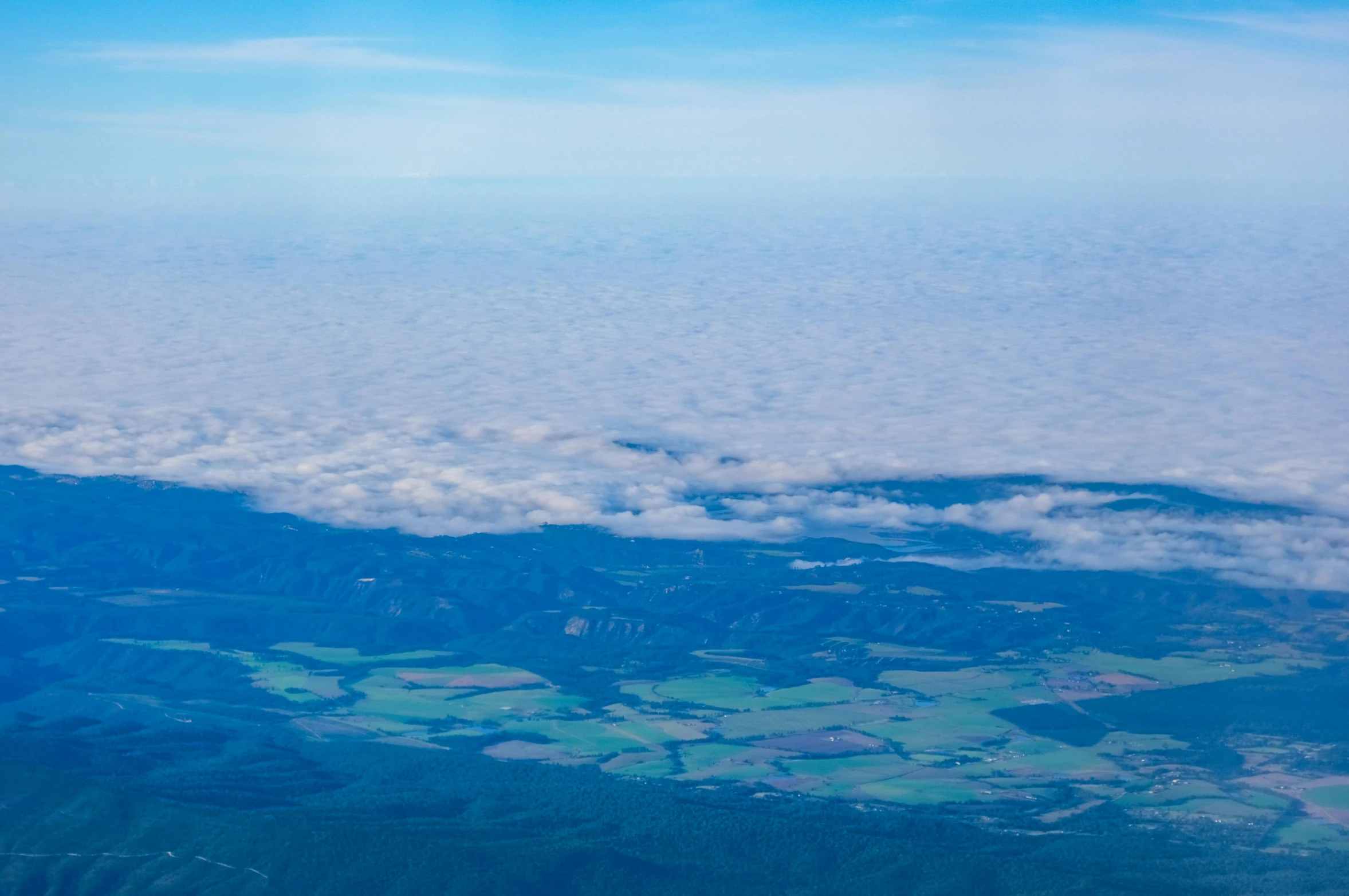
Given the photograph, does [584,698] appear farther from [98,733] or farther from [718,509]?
[718,509]

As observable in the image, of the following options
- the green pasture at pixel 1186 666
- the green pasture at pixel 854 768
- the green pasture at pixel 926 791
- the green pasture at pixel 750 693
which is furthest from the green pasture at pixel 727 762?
the green pasture at pixel 1186 666

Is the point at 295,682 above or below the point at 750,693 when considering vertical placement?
below

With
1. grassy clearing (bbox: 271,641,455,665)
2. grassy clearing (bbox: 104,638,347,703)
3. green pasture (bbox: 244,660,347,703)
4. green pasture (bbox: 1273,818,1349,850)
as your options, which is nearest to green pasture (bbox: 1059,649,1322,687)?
green pasture (bbox: 1273,818,1349,850)

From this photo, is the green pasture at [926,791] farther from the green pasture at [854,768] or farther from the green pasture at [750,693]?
the green pasture at [750,693]

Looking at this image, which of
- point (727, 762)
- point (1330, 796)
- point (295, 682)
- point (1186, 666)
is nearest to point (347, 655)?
point (295, 682)

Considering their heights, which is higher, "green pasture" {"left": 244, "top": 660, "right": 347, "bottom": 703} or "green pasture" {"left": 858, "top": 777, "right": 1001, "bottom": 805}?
"green pasture" {"left": 244, "top": 660, "right": 347, "bottom": 703}

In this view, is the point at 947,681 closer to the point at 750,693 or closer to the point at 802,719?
the point at 750,693

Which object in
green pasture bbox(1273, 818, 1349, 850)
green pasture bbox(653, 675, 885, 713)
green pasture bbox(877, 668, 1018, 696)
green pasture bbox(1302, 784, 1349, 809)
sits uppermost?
green pasture bbox(877, 668, 1018, 696)

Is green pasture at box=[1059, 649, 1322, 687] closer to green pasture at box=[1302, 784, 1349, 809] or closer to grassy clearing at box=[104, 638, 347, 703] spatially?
green pasture at box=[1302, 784, 1349, 809]

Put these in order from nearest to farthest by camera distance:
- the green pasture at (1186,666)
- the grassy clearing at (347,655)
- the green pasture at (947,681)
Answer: the green pasture at (947,681)
the green pasture at (1186,666)
the grassy clearing at (347,655)

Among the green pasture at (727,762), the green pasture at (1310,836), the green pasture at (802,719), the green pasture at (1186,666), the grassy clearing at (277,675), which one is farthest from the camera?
the green pasture at (1186,666)

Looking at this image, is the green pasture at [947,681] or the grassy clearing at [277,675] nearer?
the grassy clearing at [277,675]

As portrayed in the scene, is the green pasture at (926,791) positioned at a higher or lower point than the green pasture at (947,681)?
lower
